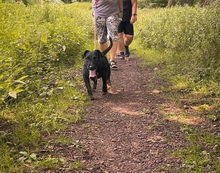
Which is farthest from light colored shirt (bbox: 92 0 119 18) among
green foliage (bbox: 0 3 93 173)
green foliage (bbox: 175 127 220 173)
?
green foliage (bbox: 175 127 220 173)

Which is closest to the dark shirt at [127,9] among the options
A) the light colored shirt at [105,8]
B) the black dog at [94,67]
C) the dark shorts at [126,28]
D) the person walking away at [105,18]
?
the dark shorts at [126,28]

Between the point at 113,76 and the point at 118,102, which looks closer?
the point at 118,102

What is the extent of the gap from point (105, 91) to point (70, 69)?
217 centimetres

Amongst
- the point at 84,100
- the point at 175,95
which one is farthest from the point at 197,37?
the point at 84,100

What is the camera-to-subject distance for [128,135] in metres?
4.01

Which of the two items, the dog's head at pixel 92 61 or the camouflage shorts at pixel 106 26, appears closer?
the dog's head at pixel 92 61

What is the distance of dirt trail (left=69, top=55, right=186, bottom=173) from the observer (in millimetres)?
3275

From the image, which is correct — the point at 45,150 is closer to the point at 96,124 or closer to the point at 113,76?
the point at 96,124

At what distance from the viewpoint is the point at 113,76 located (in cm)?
733

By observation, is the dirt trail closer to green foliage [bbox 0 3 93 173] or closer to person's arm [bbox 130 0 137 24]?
green foliage [bbox 0 3 93 173]

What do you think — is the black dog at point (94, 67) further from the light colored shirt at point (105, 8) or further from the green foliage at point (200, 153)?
the green foliage at point (200, 153)

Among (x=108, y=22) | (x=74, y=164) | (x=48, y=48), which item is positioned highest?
(x=108, y=22)

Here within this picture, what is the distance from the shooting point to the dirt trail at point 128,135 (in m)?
3.28

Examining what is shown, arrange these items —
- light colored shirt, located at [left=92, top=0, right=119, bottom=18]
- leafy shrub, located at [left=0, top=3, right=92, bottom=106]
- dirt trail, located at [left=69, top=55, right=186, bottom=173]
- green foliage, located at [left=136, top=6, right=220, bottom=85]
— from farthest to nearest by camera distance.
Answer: light colored shirt, located at [left=92, top=0, right=119, bottom=18] → green foliage, located at [left=136, top=6, right=220, bottom=85] → leafy shrub, located at [left=0, top=3, right=92, bottom=106] → dirt trail, located at [left=69, top=55, right=186, bottom=173]
